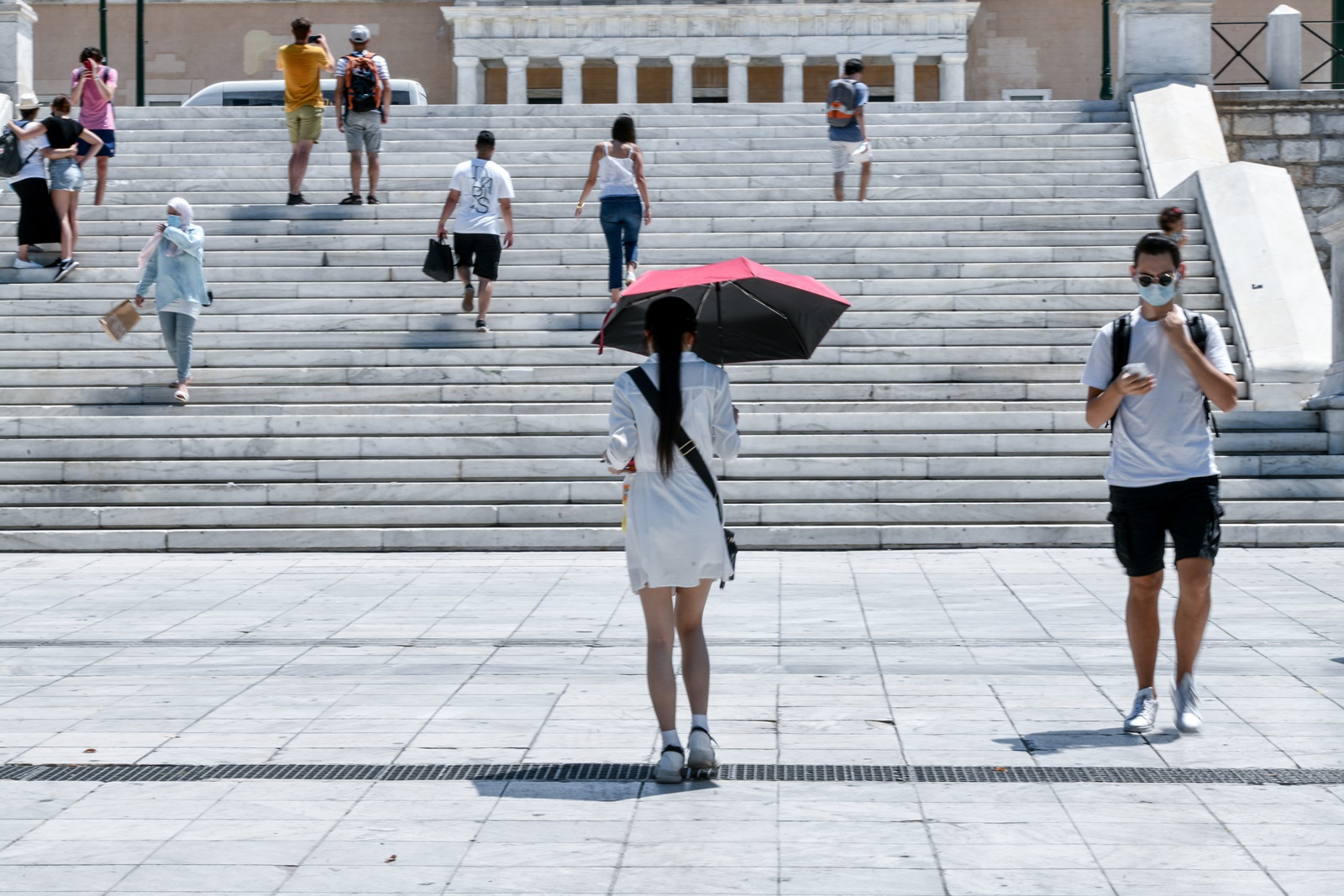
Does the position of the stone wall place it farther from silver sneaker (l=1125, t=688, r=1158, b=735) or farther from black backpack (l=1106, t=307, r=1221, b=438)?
silver sneaker (l=1125, t=688, r=1158, b=735)

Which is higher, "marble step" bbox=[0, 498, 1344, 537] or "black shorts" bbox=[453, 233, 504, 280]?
"black shorts" bbox=[453, 233, 504, 280]

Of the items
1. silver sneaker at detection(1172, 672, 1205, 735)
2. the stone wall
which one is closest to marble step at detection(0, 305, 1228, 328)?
the stone wall

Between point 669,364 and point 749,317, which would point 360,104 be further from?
point 669,364

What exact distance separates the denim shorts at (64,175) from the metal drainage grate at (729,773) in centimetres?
1106

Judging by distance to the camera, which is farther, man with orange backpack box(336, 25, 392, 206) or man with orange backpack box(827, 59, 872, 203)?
man with orange backpack box(827, 59, 872, 203)

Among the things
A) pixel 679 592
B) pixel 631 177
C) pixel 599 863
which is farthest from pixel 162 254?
pixel 599 863

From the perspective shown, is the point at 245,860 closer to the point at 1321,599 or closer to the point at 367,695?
the point at 367,695

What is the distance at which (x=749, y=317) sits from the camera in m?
6.86

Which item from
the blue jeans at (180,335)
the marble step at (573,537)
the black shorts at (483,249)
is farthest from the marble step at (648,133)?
the marble step at (573,537)

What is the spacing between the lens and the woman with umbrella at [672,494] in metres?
5.58

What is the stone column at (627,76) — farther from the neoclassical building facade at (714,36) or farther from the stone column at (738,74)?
the stone column at (738,74)

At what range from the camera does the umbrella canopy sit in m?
6.56

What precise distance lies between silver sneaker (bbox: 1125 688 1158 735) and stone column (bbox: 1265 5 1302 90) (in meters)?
16.9

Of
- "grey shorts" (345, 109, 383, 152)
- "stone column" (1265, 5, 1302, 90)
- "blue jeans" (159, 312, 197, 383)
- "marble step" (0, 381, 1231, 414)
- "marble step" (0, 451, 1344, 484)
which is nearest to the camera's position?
"marble step" (0, 451, 1344, 484)
